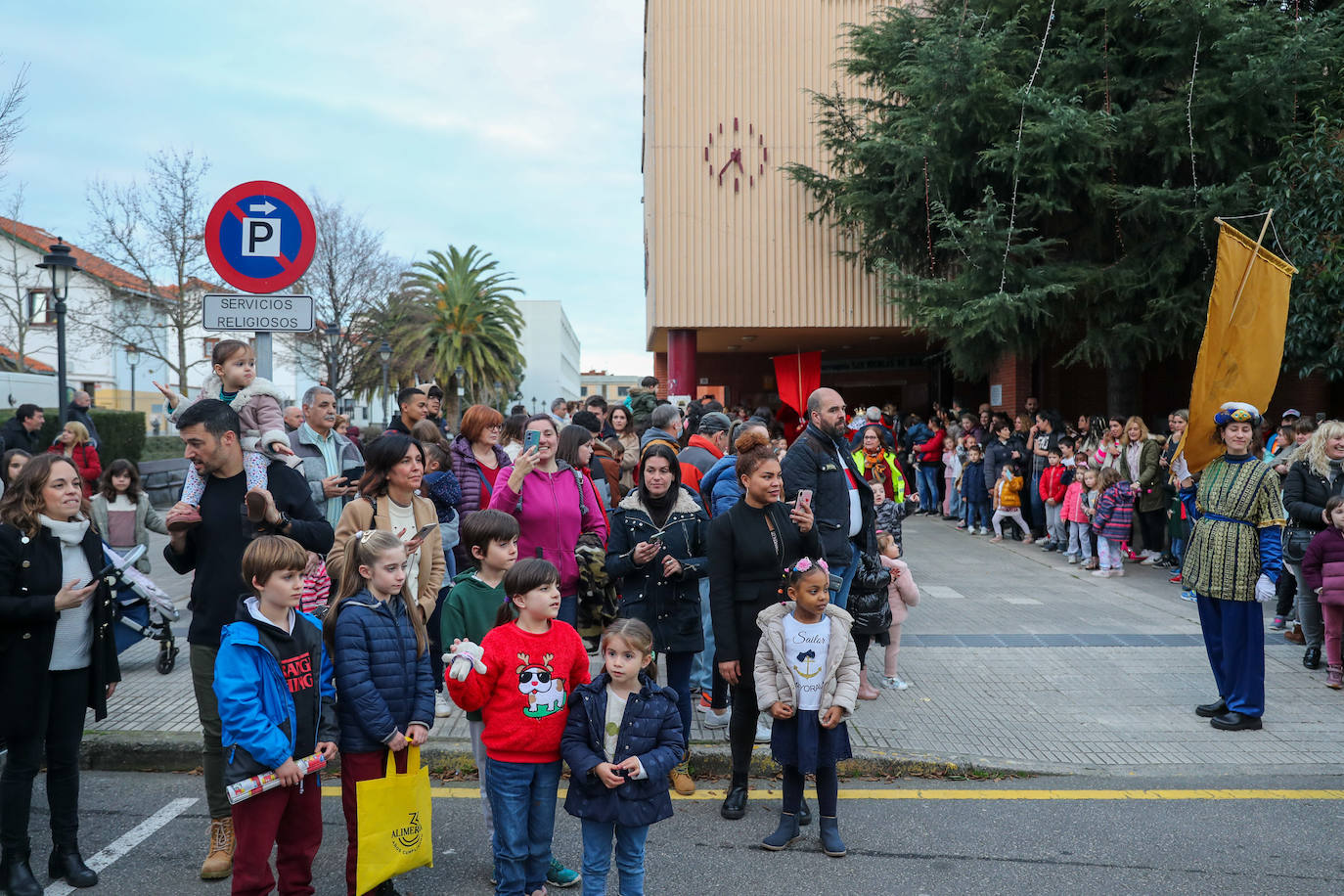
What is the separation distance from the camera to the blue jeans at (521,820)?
3553 mm

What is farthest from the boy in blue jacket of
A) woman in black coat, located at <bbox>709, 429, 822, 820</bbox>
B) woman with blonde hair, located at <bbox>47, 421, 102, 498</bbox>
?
woman with blonde hair, located at <bbox>47, 421, 102, 498</bbox>

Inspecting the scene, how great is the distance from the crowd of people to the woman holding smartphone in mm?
15

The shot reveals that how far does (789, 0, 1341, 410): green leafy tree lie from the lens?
12.9 m

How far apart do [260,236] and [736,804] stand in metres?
4.33

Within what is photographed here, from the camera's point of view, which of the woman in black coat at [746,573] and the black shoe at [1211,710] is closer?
the woman in black coat at [746,573]

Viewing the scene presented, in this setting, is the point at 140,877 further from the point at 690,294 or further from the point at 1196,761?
the point at 690,294

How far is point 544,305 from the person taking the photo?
3937 inches

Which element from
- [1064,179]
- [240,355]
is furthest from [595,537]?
[1064,179]

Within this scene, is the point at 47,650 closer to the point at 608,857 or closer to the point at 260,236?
the point at 608,857

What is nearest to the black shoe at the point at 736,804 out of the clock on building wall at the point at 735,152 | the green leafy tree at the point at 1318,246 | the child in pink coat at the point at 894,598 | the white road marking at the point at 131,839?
the child in pink coat at the point at 894,598

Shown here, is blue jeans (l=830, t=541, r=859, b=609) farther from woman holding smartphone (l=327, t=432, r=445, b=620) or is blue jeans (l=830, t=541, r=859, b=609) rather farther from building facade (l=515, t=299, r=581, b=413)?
building facade (l=515, t=299, r=581, b=413)

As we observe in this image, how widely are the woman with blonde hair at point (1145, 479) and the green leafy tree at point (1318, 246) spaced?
2.12 m

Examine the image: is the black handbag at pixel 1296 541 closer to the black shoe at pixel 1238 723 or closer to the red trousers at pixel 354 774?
the black shoe at pixel 1238 723

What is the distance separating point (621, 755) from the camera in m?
3.51
